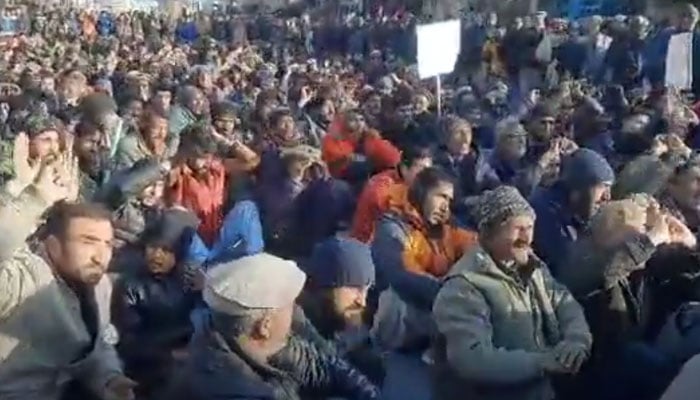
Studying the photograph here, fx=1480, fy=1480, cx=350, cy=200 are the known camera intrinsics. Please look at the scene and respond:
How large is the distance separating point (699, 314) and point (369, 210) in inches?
83.9

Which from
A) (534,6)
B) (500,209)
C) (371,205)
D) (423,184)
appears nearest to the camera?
(500,209)

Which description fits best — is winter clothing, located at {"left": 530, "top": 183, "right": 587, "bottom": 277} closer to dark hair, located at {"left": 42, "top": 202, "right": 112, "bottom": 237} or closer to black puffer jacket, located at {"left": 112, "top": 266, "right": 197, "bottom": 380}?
black puffer jacket, located at {"left": 112, "top": 266, "right": 197, "bottom": 380}

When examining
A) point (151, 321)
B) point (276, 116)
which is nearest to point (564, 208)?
point (151, 321)

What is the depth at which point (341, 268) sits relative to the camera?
202 inches

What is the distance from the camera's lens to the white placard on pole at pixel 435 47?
39.1 ft

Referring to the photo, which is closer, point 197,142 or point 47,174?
point 47,174

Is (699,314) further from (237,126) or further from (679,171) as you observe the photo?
(237,126)

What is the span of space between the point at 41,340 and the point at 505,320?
4.66 feet

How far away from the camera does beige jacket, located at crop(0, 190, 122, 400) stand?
4273 mm

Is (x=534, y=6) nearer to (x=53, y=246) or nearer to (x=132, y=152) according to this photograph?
(x=132, y=152)

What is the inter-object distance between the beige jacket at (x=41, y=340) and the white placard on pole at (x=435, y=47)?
773cm

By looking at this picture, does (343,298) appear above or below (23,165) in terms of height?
above

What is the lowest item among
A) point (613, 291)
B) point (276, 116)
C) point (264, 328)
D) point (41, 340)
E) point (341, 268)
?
point (276, 116)

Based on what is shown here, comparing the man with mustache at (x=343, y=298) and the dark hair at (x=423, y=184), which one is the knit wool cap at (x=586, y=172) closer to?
the dark hair at (x=423, y=184)
